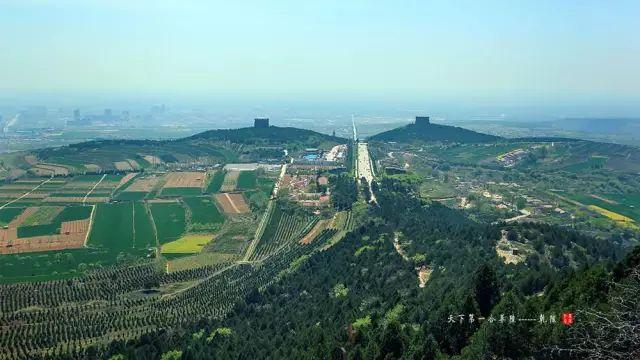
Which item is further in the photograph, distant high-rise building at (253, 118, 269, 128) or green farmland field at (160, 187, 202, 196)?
distant high-rise building at (253, 118, 269, 128)

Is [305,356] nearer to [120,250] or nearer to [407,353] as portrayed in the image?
[407,353]

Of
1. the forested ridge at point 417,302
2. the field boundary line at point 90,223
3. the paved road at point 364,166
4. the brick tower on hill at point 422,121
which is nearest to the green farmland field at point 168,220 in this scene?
the field boundary line at point 90,223

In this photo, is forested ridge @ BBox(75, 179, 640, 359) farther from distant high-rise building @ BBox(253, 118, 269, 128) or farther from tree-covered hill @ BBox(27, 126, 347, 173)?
distant high-rise building @ BBox(253, 118, 269, 128)

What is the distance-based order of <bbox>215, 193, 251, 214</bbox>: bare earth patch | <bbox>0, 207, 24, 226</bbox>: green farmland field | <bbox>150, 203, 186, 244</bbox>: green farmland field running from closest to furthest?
<bbox>150, 203, 186, 244</bbox>: green farmland field < <bbox>0, 207, 24, 226</bbox>: green farmland field < <bbox>215, 193, 251, 214</bbox>: bare earth patch

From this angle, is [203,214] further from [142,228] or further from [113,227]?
[113,227]

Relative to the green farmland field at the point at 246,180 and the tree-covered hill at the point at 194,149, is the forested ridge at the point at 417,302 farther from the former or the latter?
the tree-covered hill at the point at 194,149

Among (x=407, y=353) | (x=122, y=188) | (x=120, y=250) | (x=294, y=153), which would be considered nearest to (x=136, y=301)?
(x=120, y=250)

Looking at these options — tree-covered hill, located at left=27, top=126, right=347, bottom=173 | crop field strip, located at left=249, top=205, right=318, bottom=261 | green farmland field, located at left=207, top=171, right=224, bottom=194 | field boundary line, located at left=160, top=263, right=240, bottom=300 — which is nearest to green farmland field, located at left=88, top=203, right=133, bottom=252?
green farmland field, located at left=207, top=171, right=224, bottom=194
